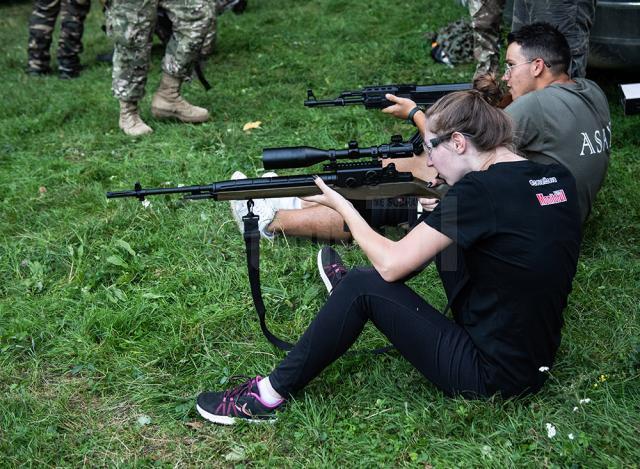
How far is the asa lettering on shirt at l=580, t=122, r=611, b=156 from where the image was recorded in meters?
3.54

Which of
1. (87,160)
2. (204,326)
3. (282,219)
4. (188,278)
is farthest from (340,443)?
(87,160)

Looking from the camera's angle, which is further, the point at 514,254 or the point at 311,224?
the point at 311,224

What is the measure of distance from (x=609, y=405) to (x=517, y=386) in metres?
0.43

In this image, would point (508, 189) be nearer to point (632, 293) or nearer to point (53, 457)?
point (632, 293)

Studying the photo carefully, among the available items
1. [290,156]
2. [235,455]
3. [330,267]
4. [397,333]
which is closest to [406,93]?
[330,267]

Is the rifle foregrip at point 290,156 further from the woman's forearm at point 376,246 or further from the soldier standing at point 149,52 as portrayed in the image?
the soldier standing at point 149,52

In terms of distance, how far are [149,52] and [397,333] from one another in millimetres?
4379

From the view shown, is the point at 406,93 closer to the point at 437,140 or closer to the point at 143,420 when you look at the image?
the point at 437,140

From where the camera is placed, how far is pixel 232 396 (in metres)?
3.05

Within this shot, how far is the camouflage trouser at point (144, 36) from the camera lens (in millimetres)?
5938

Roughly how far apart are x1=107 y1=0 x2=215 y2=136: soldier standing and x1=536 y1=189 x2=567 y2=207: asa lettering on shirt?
4355 mm

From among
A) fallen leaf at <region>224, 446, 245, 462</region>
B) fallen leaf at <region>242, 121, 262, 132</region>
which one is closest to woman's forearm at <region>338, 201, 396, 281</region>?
fallen leaf at <region>224, 446, 245, 462</region>

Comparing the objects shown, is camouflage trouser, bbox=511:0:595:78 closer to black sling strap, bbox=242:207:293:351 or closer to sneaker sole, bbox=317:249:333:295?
sneaker sole, bbox=317:249:333:295

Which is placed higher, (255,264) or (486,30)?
(255,264)
